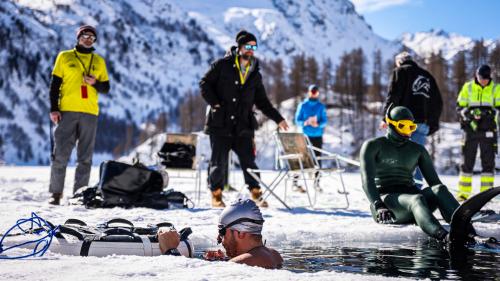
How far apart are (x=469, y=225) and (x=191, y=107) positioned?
Result: 81.4 meters

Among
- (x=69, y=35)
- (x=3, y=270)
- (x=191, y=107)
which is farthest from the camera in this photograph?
(x=69, y=35)

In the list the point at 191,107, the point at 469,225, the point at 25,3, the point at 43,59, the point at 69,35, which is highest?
the point at 25,3

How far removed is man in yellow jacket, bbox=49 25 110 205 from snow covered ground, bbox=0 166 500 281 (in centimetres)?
68

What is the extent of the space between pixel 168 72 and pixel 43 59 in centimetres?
5411

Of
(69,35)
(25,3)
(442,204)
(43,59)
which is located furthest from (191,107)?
(25,3)

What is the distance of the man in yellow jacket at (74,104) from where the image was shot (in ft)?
22.0

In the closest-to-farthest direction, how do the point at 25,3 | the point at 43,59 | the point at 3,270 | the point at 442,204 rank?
1. the point at 3,270
2. the point at 442,204
3. the point at 43,59
4. the point at 25,3

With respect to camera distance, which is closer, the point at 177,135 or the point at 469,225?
the point at 469,225

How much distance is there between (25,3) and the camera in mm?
179000

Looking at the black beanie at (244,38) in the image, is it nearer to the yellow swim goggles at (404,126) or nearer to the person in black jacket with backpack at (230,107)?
the person in black jacket with backpack at (230,107)

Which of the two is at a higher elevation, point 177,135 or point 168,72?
point 168,72

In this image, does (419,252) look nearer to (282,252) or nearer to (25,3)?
(282,252)

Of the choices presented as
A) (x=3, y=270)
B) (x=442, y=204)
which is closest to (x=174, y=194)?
(x=442, y=204)

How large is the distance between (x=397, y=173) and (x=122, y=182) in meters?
3.29
